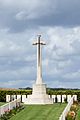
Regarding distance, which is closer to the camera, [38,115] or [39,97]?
[38,115]

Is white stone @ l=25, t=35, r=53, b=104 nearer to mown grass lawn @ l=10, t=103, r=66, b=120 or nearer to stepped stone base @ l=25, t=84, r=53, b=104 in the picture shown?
stepped stone base @ l=25, t=84, r=53, b=104

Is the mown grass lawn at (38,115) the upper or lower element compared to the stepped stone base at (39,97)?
lower

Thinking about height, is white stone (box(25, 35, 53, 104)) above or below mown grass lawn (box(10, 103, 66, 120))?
above

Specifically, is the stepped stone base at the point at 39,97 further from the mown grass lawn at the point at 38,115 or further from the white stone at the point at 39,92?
the mown grass lawn at the point at 38,115

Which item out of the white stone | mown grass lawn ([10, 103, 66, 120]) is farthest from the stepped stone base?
mown grass lawn ([10, 103, 66, 120])

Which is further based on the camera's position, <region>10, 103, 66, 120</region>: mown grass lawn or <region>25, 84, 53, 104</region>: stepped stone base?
<region>25, 84, 53, 104</region>: stepped stone base

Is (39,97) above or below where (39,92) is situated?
below

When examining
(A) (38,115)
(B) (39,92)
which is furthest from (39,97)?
(A) (38,115)

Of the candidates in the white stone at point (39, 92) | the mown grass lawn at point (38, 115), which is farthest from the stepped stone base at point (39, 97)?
the mown grass lawn at point (38, 115)

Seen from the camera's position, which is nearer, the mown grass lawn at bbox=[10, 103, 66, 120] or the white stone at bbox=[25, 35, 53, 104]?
the mown grass lawn at bbox=[10, 103, 66, 120]

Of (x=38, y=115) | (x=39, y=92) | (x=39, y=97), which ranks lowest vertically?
(x=38, y=115)

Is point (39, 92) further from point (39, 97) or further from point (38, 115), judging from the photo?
point (38, 115)

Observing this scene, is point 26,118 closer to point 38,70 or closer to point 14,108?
point 14,108

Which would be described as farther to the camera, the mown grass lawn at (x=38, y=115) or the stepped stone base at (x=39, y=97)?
the stepped stone base at (x=39, y=97)
